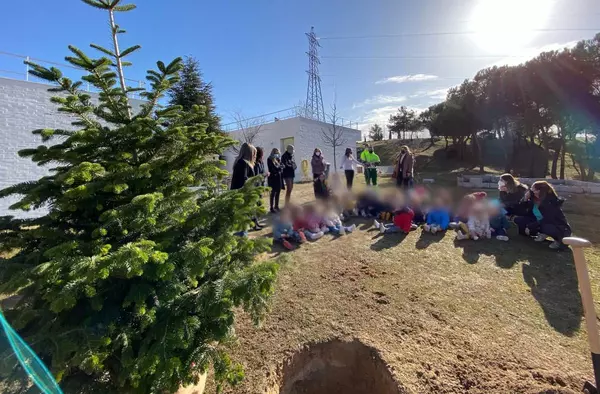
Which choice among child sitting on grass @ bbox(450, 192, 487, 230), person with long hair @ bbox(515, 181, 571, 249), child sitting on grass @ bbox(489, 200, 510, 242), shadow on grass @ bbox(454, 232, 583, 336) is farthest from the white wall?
person with long hair @ bbox(515, 181, 571, 249)

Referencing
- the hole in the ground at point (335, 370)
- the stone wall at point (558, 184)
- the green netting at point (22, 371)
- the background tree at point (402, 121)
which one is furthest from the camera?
the background tree at point (402, 121)

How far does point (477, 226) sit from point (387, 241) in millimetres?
1871

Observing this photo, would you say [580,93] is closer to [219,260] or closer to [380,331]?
→ [380,331]

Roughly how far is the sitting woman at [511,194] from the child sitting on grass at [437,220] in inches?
46.0

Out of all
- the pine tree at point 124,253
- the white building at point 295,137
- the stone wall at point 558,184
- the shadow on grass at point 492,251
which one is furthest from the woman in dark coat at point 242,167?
the white building at point 295,137

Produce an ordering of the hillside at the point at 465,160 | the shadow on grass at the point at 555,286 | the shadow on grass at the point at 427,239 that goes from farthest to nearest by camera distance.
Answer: the hillside at the point at 465,160 < the shadow on grass at the point at 427,239 < the shadow on grass at the point at 555,286

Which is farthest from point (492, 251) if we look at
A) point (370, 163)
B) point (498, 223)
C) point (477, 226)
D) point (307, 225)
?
point (370, 163)

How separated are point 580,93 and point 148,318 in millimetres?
19865

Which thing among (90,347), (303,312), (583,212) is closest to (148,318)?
(90,347)

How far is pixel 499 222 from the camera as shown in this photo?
5.76 m

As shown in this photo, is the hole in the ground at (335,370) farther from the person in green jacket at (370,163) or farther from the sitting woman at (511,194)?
the person in green jacket at (370,163)

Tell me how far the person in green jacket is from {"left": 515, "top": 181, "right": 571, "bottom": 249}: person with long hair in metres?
5.68

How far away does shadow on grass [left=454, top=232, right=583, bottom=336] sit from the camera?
3.25m

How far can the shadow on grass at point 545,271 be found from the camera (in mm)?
3249
